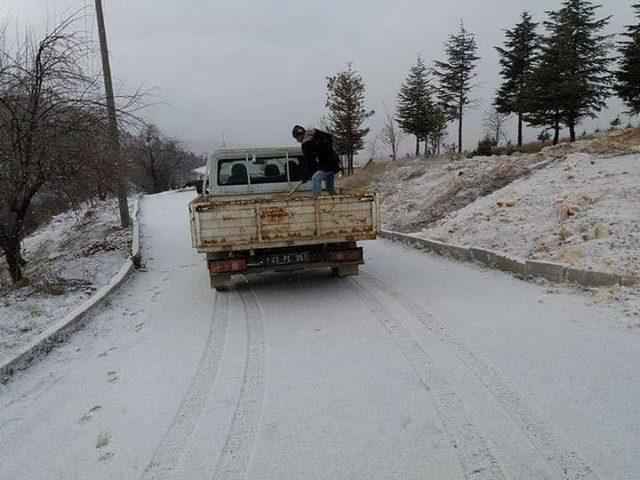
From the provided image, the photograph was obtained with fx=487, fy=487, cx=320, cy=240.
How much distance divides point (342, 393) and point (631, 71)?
37.4 meters

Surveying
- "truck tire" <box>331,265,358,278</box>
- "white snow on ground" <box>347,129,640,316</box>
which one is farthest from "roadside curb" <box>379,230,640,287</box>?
"truck tire" <box>331,265,358,278</box>

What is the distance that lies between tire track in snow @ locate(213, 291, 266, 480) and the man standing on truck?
379 cm

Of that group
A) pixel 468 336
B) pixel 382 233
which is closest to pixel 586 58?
pixel 382 233

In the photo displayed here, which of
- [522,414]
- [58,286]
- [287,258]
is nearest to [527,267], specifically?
[287,258]

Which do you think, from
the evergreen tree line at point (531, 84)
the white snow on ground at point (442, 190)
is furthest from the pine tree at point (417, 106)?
the white snow on ground at point (442, 190)

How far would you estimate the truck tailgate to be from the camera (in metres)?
6.89

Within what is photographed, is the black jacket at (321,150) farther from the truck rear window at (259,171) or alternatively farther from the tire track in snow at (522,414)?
the tire track in snow at (522,414)

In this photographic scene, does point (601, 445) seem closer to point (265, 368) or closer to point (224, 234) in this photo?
point (265, 368)

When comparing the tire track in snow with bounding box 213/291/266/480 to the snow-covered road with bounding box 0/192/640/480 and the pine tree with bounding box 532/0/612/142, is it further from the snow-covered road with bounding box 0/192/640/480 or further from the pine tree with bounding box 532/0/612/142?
the pine tree with bounding box 532/0/612/142

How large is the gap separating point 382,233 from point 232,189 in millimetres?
5575

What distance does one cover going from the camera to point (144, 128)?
10.9 m

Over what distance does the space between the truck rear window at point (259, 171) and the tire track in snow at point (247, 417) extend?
416 cm

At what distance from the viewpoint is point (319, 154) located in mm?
8758

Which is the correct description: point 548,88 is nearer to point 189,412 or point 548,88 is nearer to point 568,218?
point 568,218
